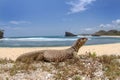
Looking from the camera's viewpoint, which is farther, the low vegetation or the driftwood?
the driftwood

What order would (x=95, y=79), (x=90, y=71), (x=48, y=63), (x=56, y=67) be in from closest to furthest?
(x=95, y=79)
(x=90, y=71)
(x=56, y=67)
(x=48, y=63)

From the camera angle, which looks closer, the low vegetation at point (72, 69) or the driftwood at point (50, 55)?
the low vegetation at point (72, 69)

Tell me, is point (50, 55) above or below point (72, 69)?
above

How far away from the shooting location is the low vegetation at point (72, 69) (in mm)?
6645

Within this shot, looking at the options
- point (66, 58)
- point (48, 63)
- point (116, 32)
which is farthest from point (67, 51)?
point (116, 32)

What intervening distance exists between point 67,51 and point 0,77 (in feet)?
10.1

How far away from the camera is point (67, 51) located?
8.91 m

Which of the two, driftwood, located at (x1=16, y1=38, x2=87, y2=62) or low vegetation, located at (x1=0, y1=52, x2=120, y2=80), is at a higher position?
driftwood, located at (x1=16, y1=38, x2=87, y2=62)

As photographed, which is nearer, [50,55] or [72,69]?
[72,69]

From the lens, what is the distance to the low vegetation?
6.64m

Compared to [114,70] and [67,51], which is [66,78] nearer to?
[114,70]

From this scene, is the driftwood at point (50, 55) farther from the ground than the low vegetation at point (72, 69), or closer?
farther from the ground

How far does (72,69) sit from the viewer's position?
715 centimetres

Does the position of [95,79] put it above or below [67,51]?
below
